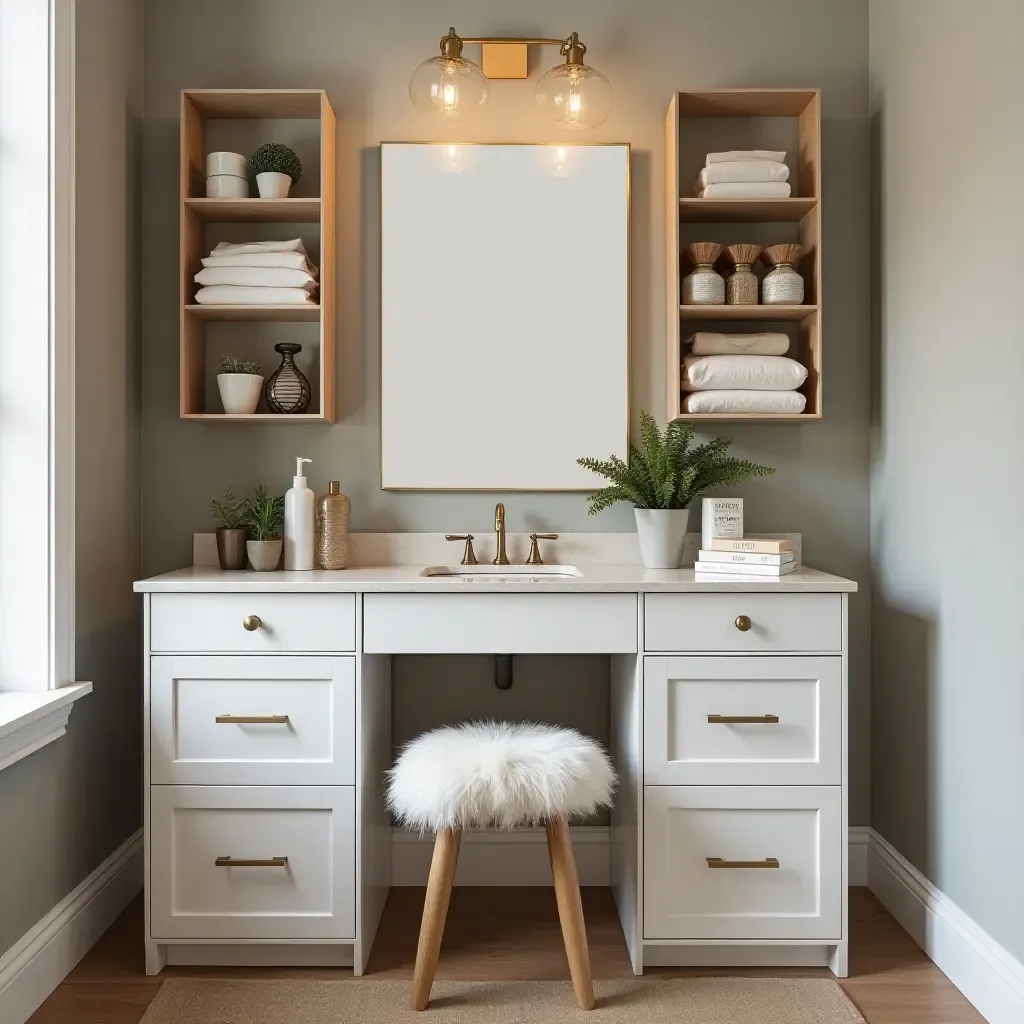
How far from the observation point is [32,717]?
1805 millimetres

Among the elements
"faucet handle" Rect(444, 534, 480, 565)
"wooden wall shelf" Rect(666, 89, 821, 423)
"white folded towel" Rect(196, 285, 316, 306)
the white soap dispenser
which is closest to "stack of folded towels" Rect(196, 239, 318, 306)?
"white folded towel" Rect(196, 285, 316, 306)

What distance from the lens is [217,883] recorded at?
6.72 feet

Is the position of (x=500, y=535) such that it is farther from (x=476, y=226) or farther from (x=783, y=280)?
(x=783, y=280)

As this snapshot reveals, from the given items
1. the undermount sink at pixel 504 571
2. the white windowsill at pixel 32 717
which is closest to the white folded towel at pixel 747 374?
the undermount sink at pixel 504 571

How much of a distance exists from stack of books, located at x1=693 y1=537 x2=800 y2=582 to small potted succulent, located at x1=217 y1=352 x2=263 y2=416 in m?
1.23

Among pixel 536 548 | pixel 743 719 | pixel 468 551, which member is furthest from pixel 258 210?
pixel 743 719

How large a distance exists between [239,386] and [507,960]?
1559 mm

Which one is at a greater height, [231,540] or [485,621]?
[231,540]

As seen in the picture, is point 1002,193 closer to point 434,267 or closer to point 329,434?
point 434,267

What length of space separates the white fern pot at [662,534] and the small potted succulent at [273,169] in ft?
4.07

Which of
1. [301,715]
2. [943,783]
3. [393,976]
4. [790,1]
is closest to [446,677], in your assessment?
[301,715]

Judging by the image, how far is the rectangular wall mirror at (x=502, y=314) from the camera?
2527mm

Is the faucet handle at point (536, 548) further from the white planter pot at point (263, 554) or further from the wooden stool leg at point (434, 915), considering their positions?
the wooden stool leg at point (434, 915)

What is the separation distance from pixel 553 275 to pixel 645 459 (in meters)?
0.58
